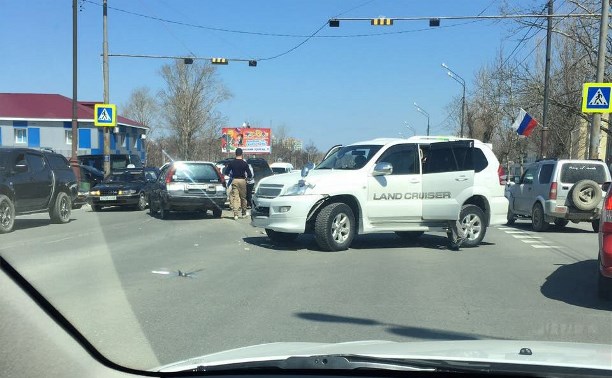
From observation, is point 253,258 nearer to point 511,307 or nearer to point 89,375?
point 511,307

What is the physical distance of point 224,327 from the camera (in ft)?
17.7

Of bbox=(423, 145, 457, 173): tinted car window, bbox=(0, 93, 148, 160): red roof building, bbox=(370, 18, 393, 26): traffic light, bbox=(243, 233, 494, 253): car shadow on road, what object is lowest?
bbox=(243, 233, 494, 253): car shadow on road

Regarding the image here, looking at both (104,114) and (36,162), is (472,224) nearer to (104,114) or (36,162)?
(36,162)

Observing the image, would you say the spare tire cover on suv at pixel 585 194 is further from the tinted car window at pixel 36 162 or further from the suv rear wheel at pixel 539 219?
the tinted car window at pixel 36 162

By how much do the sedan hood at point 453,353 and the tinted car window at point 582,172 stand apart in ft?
39.7

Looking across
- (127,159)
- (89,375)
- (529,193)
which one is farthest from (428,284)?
(127,159)

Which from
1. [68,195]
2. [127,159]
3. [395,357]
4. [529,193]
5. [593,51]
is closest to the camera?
[395,357]

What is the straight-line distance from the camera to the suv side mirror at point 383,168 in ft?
33.8

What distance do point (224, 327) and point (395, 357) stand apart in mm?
2772

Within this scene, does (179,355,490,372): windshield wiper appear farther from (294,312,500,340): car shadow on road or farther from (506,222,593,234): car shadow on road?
(506,222,593,234): car shadow on road

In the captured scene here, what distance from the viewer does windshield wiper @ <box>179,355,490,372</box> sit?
110 inches

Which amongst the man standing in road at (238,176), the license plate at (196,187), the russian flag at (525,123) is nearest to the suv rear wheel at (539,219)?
the man standing in road at (238,176)

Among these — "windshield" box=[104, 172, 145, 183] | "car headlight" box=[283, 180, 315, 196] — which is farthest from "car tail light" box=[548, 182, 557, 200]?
"windshield" box=[104, 172, 145, 183]

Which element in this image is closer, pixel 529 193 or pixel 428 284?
pixel 428 284
